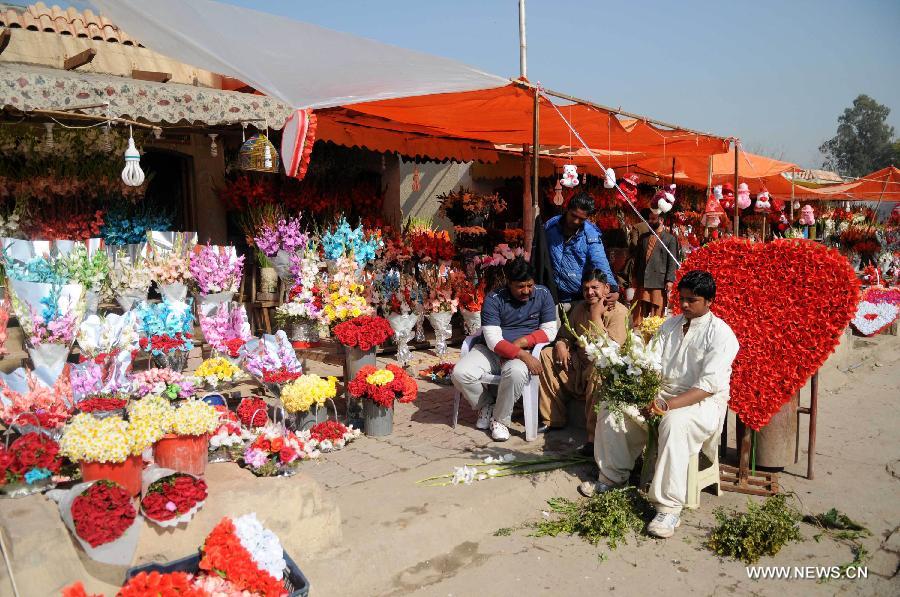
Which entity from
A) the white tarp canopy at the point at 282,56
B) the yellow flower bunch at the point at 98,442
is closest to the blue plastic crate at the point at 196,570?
the yellow flower bunch at the point at 98,442

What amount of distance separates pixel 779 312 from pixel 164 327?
189 inches

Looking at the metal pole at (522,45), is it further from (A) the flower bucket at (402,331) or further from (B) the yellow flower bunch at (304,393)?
(B) the yellow flower bunch at (304,393)

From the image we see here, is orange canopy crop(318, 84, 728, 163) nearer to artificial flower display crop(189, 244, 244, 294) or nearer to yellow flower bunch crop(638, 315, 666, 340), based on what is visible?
artificial flower display crop(189, 244, 244, 294)

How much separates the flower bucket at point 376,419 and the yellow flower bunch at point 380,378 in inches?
7.3

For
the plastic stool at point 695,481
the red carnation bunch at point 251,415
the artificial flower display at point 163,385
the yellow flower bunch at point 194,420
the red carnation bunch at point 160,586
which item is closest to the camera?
the red carnation bunch at point 160,586

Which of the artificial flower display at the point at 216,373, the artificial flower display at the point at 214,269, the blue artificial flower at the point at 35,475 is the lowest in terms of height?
the blue artificial flower at the point at 35,475

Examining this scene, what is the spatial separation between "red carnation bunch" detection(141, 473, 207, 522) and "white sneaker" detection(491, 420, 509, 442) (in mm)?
2613

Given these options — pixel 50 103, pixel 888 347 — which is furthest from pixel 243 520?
pixel 888 347

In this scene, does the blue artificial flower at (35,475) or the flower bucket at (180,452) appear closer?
the blue artificial flower at (35,475)

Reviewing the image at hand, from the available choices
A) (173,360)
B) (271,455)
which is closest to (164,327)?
(173,360)

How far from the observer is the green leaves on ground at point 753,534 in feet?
12.6

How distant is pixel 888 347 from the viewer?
10.2m

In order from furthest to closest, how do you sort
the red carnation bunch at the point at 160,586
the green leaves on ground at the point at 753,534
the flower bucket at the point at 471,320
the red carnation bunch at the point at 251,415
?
the flower bucket at the point at 471,320, the red carnation bunch at the point at 251,415, the green leaves on ground at the point at 753,534, the red carnation bunch at the point at 160,586

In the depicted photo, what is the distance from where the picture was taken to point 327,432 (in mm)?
5082
